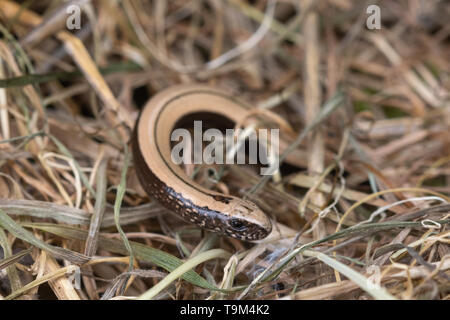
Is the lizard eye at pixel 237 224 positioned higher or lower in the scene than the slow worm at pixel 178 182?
lower

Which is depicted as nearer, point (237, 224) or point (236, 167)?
point (237, 224)

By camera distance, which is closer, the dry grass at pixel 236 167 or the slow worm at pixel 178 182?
the dry grass at pixel 236 167

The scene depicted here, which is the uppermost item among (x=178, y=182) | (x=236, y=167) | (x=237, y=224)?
(x=236, y=167)

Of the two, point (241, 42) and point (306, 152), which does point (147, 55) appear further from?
point (306, 152)

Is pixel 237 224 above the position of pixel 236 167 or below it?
below
